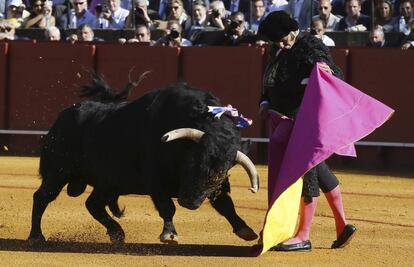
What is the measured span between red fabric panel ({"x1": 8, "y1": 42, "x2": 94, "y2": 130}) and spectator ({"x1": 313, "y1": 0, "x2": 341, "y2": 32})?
2.87 metres

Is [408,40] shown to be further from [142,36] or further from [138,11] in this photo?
[138,11]

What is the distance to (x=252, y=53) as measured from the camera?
45.6 feet

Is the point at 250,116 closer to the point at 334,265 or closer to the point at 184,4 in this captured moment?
the point at 184,4

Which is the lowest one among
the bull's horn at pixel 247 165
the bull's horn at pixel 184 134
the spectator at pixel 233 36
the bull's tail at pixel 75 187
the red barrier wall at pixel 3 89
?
the red barrier wall at pixel 3 89

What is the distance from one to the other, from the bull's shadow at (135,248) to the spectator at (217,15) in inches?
278

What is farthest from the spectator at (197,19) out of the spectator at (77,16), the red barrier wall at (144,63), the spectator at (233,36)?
the spectator at (77,16)

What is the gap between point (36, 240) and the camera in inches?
304

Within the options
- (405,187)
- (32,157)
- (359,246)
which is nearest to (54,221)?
(359,246)

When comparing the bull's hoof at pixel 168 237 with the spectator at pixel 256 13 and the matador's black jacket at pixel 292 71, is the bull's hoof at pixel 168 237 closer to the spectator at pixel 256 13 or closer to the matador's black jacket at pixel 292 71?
the matador's black jacket at pixel 292 71

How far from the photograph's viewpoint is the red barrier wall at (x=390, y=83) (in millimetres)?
13477

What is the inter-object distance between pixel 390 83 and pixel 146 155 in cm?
669

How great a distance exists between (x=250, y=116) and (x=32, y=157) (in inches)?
108

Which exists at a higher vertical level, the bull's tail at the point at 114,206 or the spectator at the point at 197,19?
the spectator at the point at 197,19

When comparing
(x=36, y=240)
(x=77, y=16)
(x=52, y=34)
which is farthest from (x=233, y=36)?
(x=36, y=240)
